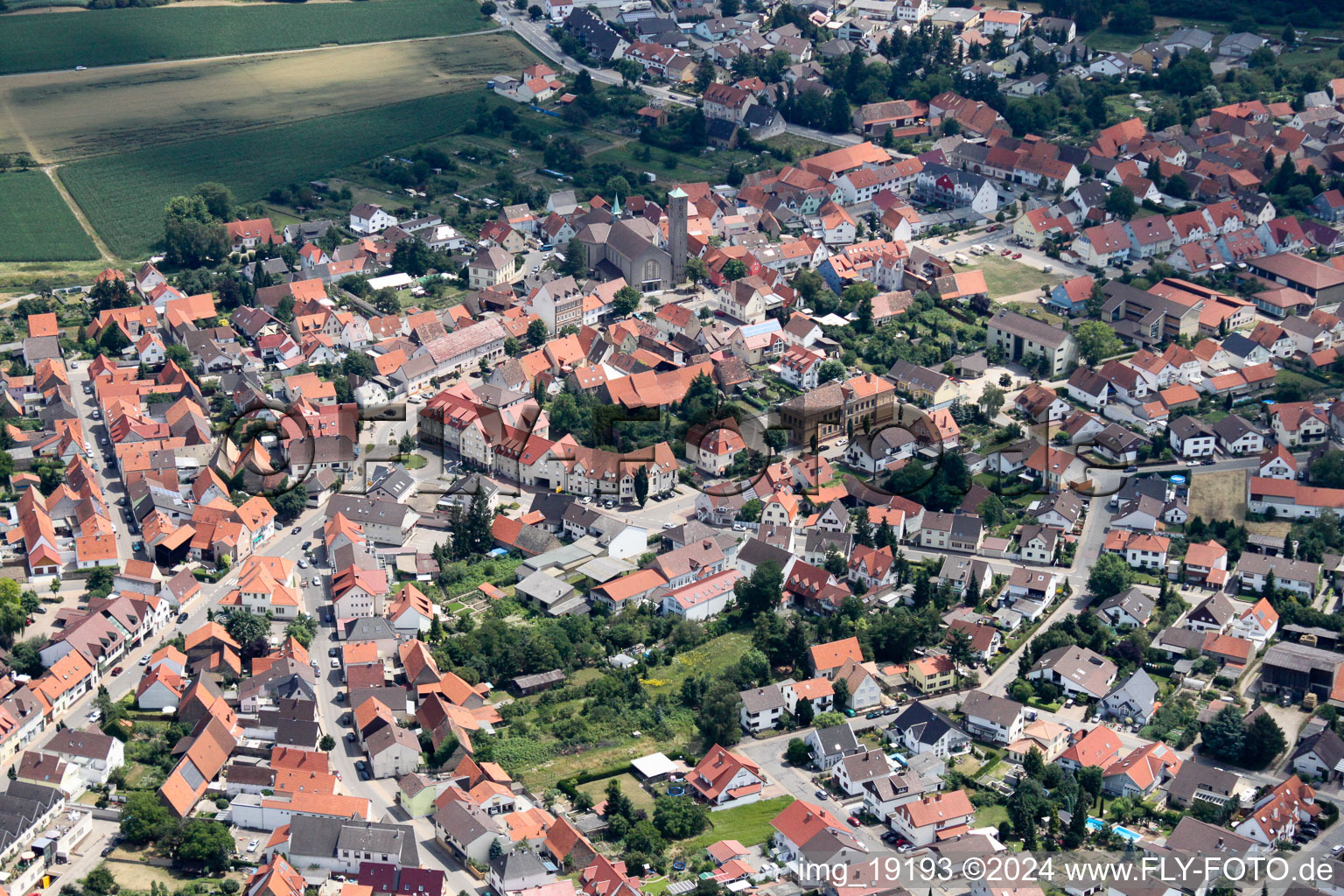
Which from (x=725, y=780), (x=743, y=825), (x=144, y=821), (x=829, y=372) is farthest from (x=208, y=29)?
(x=743, y=825)

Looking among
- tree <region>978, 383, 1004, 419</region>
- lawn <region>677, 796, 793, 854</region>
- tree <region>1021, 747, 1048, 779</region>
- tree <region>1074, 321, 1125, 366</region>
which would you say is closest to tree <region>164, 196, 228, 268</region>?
tree <region>978, 383, 1004, 419</region>

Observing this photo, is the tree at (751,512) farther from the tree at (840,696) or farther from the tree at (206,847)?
the tree at (206,847)

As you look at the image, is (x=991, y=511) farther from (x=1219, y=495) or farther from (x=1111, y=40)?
(x=1111, y=40)

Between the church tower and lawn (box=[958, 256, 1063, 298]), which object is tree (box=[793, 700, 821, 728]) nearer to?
lawn (box=[958, 256, 1063, 298])

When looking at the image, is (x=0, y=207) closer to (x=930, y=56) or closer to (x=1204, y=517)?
(x=930, y=56)

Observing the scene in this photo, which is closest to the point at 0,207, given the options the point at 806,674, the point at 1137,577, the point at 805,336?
the point at 805,336

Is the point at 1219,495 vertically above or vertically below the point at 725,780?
below
